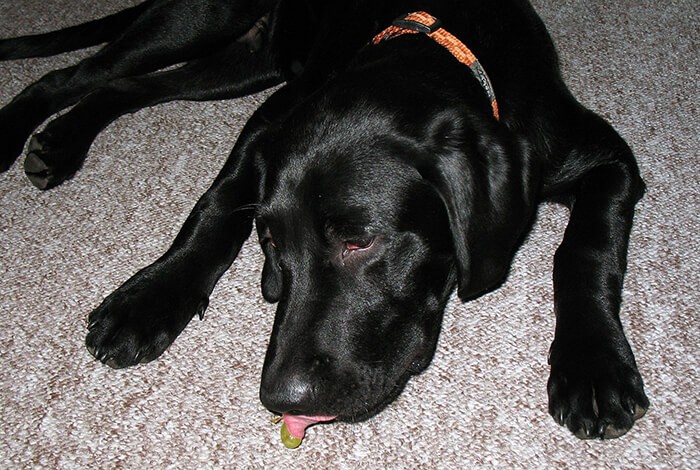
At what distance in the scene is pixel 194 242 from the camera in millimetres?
1804

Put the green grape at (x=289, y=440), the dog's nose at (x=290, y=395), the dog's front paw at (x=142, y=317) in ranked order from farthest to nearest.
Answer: the dog's front paw at (x=142, y=317) → the green grape at (x=289, y=440) → the dog's nose at (x=290, y=395)

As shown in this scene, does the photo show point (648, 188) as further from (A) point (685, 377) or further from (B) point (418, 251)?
(B) point (418, 251)

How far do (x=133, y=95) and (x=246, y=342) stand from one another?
3.30ft

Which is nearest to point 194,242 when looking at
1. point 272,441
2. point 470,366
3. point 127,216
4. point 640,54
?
point 127,216

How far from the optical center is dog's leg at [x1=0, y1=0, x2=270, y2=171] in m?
2.38

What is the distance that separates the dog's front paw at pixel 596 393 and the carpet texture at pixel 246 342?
0.05 meters

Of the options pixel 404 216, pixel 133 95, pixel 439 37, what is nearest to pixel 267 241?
pixel 404 216

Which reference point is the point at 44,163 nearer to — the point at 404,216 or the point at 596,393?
Answer: the point at 404,216

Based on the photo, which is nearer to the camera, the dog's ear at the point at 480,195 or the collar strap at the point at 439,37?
the dog's ear at the point at 480,195

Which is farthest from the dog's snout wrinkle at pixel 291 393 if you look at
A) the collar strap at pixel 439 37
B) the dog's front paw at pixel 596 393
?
the collar strap at pixel 439 37

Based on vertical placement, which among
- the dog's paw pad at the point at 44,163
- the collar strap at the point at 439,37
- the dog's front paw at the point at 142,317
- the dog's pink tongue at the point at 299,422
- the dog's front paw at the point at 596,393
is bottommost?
the dog's paw pad at the point at 44,163

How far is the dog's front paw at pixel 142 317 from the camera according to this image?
164cm

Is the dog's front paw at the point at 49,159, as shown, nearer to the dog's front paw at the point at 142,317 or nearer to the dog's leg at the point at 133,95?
the dog's leg at the point at 133,95

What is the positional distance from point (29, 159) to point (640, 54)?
Answer: 1842 mm
